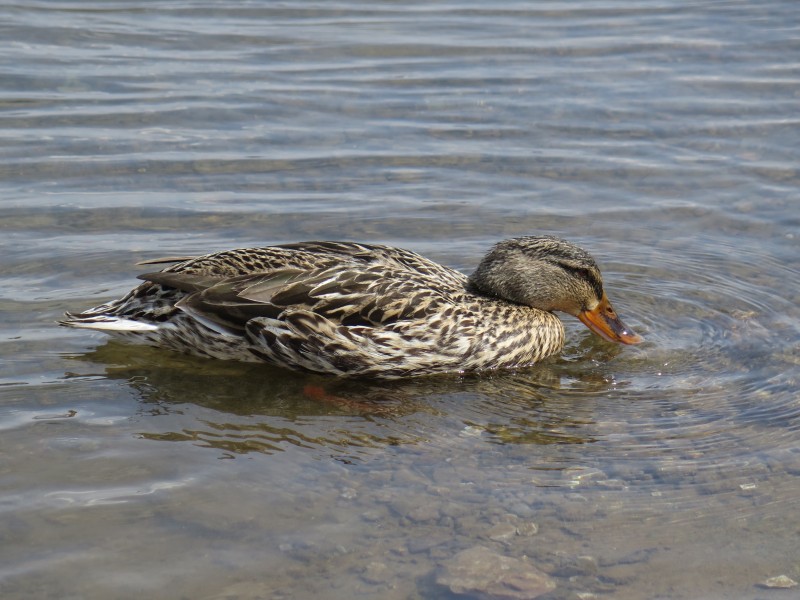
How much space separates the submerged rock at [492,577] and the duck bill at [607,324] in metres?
2.87

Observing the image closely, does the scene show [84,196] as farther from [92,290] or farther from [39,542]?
[39,542]

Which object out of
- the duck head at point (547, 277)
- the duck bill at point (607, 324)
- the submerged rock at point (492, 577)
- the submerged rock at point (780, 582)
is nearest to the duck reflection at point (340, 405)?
the duck bill at point (607, 324)

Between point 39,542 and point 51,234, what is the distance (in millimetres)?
4077

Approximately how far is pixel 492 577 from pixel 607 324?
3.14 metres

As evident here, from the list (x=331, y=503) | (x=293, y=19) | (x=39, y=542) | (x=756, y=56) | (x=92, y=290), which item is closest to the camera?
(x=39, y=542)

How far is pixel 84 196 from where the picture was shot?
1024cm

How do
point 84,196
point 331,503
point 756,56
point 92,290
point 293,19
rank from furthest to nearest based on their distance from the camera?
point 293,19 < point 756,56 < point 84,196 < point 92,290 < point 331,503

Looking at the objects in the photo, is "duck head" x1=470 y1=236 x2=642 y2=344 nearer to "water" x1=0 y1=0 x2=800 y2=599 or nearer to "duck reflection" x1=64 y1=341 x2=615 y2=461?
"water" x1=0 y1=0 x2=800 y2=599

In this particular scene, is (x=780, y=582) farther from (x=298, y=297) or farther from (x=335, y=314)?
(x=298, y=297)

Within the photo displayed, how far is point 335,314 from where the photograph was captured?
788cm

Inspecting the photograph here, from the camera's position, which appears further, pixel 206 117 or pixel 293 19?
pixel 293 19

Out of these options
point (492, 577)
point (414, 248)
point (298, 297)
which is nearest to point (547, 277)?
point (414, 248)

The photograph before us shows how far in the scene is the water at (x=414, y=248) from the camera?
6027 mm

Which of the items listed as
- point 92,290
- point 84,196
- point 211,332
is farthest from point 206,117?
point 211,332
